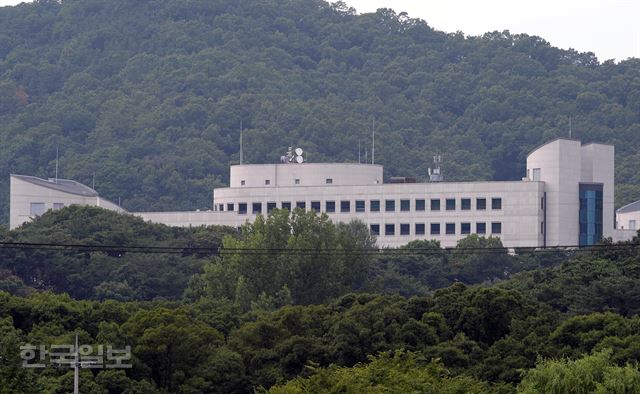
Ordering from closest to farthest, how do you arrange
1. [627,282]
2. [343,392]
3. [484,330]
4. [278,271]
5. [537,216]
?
[343,392], [484,330], [627,282], [278,271], [537,216]

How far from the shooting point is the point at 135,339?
252ft

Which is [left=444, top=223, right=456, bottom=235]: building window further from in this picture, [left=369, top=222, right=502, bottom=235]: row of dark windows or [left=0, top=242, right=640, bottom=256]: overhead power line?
[left=0, top=242, right=640, bottom=256]: overhead power line

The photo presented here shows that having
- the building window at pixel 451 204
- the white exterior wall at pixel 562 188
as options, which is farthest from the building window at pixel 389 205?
the white exterior wall at pixel 562 188

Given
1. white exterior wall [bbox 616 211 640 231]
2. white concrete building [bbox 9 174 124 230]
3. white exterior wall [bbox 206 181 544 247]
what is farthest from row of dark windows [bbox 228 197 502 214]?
white exterior wall [bbox 616 211 640 231]

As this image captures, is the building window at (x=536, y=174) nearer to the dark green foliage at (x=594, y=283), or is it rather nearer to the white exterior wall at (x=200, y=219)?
the white exterior wall at (x=200, y=219)

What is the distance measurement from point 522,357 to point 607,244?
105 ft

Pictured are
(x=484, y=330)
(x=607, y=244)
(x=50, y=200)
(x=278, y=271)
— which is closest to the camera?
(x=484, y=330)

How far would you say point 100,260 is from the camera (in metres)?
130

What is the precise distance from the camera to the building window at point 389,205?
6230 inches

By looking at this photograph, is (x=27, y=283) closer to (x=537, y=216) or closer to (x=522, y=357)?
(x=537, y=216)

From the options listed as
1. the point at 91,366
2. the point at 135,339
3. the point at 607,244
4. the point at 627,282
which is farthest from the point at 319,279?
the point at 91,366

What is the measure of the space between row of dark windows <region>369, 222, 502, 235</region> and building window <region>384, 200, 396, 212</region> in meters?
1.45

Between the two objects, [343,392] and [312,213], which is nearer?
[343,392]

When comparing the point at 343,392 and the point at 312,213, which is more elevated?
the point at 312,213
